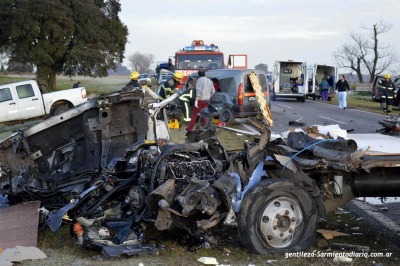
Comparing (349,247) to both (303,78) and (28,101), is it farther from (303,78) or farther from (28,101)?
(303,78)

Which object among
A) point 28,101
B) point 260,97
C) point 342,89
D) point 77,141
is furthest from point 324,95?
point 77,141

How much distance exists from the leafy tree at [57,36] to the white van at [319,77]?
18146mm

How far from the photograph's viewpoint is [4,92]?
72.5ft

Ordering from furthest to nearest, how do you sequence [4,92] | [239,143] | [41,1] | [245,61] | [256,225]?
1. [41,1]
2. [245,61]
3. [4,92]
4. [239,143]
5. [256,225]

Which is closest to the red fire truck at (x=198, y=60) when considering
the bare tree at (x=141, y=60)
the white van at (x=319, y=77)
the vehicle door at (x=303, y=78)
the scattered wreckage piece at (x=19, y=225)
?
the vehicle door at (x=303, y=78)

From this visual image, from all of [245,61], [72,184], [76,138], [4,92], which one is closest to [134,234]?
[72,184]

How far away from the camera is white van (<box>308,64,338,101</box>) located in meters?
34.6

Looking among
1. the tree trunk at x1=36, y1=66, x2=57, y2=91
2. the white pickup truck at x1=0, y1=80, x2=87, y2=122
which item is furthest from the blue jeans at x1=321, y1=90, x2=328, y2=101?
the tree trunk at x1=36, y1=66, x2=57, y2=91

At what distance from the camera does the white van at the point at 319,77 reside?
3462 centimetres

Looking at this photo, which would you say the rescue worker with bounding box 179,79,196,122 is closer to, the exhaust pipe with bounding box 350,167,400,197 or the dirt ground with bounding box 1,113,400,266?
the dirt ground with bounding box 1,113,400,266

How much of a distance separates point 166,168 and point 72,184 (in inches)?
82.9

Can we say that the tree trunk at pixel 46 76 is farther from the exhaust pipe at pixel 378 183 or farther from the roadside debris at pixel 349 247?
the exhaust pipe at pixel 378 183

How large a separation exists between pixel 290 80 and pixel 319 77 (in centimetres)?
378

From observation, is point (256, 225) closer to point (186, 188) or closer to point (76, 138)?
point (186, 188)
